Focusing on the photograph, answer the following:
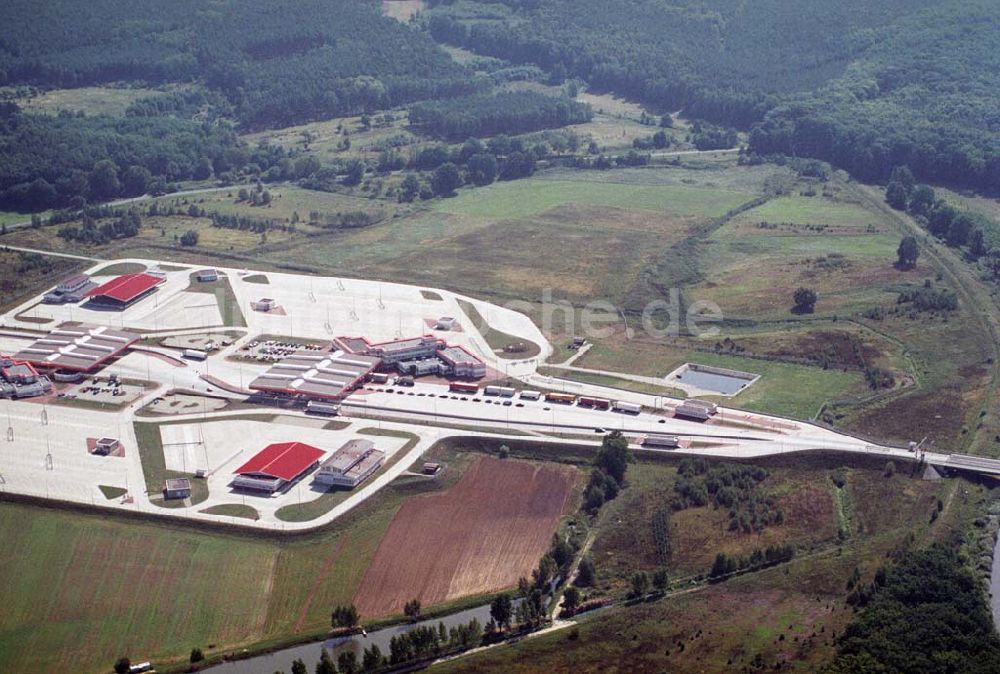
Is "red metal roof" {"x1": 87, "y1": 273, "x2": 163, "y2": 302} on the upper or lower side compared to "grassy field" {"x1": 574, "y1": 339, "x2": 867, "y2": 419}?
upper

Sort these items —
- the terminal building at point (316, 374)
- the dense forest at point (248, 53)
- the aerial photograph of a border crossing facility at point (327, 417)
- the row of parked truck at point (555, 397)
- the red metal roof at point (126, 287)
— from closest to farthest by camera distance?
the aerial photograph of a border crossing facility at point (327, 417), the row of parked truck at point (555, 397), the terminal building at point (316, 374), the red metal roof at point (126, 287), the dense forest at point (248, 53)

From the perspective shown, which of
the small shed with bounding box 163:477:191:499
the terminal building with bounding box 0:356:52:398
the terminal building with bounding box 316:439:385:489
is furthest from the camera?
the terminal building with bounding box 0:356:52:398

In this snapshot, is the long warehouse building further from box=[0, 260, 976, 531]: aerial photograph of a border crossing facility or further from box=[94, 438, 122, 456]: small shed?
box=[94, 438, 122, 456]: small shed

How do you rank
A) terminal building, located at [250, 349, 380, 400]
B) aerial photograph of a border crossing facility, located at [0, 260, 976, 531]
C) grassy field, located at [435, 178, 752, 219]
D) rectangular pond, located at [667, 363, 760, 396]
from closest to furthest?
1. aerial photograph of a border crossing facility, located at [0, 260, 976, 531]
2. terminal building, located at [250, 349, 380, 400]
3. rectangular pond, located at [667, 363, 760, 396]
4. grassy field, located at [435, 178, 752, 219]

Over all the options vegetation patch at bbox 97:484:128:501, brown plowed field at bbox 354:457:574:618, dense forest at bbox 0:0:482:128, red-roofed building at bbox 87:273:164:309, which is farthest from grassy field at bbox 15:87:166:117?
brown plowed field at bbox 354:457:574:618

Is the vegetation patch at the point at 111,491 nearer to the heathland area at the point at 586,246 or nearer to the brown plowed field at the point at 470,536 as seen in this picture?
the heathland area at the point at 586,246

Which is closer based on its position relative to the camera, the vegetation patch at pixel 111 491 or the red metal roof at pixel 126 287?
the vegetation patch at pixel 111 491

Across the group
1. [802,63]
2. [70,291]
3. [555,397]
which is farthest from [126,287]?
[802,63]

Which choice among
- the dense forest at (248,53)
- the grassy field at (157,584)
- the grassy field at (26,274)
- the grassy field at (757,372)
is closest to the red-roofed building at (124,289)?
the grassy field at (26,274)
